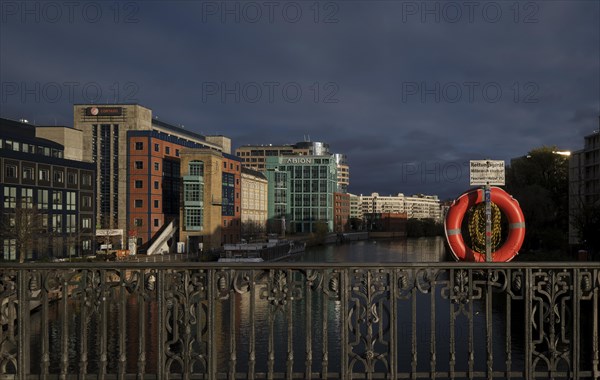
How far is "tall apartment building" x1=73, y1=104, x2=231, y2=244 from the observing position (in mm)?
52500

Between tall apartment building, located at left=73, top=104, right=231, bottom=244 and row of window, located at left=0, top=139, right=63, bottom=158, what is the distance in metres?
9.20

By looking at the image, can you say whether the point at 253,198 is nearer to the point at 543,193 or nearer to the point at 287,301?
the point at 543,193

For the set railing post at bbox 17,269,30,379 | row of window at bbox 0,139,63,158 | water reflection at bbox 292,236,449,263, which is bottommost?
water reflection at bbox 292,236,449,263

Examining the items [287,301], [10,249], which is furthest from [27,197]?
[287,301]

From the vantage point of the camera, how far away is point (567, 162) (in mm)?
58625

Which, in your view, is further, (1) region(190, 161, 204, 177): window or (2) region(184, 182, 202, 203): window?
(1) region(190, 161, 204, 177): window

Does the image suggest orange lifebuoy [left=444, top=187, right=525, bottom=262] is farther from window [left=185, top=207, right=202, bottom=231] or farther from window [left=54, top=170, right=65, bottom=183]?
window [left=185, top=207, right=202, bottom=231]

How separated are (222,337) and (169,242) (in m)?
36.1

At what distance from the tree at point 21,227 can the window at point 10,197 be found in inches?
33.0

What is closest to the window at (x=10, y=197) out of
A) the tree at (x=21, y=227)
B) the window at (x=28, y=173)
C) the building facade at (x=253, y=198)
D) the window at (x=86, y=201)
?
the tree at (x=21, y=227)

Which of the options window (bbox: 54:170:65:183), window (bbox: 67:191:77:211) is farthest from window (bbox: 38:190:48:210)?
window (bbox: 67:191:77:211)

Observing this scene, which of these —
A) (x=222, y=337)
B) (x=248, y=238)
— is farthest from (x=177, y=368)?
(x=248, y=238)

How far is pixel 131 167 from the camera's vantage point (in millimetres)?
52812

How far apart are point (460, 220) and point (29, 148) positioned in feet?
132
